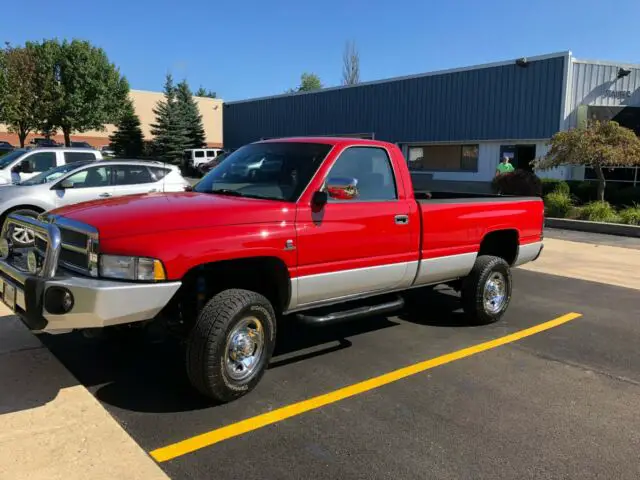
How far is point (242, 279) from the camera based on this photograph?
440 centimetres

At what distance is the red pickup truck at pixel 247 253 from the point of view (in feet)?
11.6

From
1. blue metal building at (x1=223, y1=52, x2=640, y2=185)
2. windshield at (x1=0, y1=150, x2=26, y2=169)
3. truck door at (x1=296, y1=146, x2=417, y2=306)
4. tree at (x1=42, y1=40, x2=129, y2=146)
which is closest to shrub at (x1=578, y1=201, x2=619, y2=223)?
blue metal building at (x1=223, y1=52, x2=640, y2=185)

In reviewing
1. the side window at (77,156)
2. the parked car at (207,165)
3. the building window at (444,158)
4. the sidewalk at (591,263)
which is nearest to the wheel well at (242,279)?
the sidewalk at (591,263)

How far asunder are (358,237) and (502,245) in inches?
107

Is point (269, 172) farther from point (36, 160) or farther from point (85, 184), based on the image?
point (36, 160)

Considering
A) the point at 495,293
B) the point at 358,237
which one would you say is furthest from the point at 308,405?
the point at 495,293

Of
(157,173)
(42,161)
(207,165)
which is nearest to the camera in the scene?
(157,173)

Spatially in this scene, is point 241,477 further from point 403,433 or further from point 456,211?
point 456,211

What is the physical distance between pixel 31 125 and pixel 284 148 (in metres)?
40.7

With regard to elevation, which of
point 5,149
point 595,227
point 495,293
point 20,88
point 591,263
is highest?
point 20,88

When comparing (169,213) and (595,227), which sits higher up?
(169,213)

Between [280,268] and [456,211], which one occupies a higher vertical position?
[456,211]

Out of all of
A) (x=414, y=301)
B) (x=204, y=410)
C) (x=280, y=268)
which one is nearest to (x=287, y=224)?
(x=280, y=268)

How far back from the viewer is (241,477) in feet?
10.0
